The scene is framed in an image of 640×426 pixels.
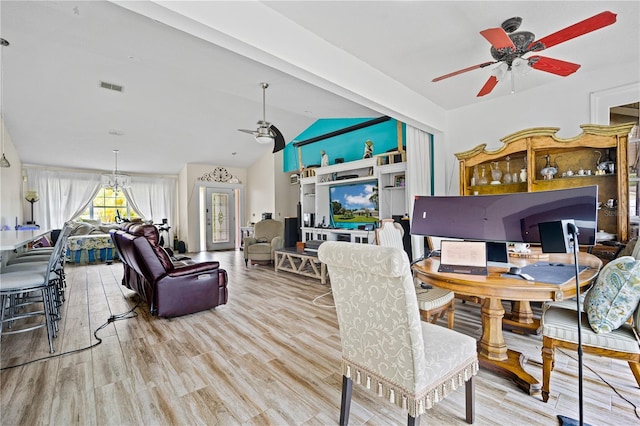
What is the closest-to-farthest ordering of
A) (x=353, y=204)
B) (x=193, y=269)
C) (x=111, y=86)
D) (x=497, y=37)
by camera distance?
(x=497, y=37)
(x=193, y=269)
(x=111, y=86)
(x=353, y=204)

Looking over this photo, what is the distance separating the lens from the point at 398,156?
505cm

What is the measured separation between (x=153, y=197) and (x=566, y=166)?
9.90 metres

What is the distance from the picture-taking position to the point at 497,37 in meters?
1.98

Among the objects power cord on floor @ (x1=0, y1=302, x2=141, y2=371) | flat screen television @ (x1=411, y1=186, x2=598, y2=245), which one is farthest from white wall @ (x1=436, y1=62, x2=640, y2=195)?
power cord on floor @ (x1=0, y1=302, x2=141, y2=371)

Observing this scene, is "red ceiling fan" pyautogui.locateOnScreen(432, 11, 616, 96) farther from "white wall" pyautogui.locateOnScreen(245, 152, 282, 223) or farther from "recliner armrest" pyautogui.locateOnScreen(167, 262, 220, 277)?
"white wall" pyautogui.locateOnScreen(245, 152, 282, 223)

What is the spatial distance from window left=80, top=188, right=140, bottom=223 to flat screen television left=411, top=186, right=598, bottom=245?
30.0 feet

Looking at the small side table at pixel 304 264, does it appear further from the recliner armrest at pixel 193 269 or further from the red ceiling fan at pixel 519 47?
the red ceiling fan at pixel 519 47

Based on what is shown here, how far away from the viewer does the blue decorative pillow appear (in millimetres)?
1499

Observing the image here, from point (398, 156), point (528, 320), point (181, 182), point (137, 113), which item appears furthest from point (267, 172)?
point (528, 320)

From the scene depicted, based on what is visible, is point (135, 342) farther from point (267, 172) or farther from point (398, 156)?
point (267, 172)

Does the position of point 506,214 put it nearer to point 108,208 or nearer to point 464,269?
point 464,269

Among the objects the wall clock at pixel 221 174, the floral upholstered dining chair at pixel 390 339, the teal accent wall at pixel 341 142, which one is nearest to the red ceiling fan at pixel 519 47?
the floral upholstered dining chair at pixel 390 339

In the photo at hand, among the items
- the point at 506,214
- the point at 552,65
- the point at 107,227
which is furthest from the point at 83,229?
the point at 552,65

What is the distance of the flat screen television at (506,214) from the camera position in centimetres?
194
